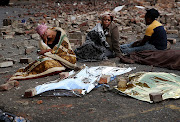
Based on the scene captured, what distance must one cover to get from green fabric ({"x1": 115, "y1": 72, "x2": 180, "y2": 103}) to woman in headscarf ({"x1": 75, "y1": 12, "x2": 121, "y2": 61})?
1.79m

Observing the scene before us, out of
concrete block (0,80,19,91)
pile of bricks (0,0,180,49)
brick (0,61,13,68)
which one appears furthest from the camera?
pile of bricks (0,0,180,49)

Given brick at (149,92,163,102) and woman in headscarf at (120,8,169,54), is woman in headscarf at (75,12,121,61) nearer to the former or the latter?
woman in headscarf at (120,8,169,54)

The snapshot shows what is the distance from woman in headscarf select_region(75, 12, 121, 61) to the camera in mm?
6336

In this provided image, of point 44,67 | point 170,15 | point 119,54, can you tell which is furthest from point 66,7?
point 44,67

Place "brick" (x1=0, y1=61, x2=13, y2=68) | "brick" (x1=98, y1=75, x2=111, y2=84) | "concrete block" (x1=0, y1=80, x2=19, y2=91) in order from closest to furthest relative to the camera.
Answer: "concrete block" (x1=0, y1=80, x2=19, y2=91) → "brick" (x1=98, y1=75, x2=111, y2=84) → "brick" (x1=0, y1=61, x2=13, y2=68)

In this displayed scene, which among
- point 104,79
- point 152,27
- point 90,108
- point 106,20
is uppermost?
point 106,20

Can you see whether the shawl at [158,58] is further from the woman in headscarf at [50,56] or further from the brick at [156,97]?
the brick at [156,97]

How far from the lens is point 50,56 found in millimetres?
5402

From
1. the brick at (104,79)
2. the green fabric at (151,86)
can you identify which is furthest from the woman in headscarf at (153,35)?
the brick at (104,79)

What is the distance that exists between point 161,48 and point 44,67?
278 centimetres

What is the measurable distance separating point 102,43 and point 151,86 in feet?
7.83

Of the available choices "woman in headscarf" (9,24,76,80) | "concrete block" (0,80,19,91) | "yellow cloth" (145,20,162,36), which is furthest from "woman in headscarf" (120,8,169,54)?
"concrete block" (0,80,19,91)

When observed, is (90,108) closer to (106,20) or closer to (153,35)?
(106,20)

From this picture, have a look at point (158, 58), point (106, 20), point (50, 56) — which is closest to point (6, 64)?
point (50, 56)
